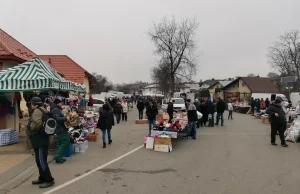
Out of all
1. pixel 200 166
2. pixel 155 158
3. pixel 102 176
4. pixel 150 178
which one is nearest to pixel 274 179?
pixel 200 166

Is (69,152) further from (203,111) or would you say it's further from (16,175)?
(203,111)

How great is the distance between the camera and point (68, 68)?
27750 mm

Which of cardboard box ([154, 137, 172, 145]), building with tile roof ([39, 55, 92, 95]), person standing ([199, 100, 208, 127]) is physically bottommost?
cardboard box ([154, 137, 172, 145])

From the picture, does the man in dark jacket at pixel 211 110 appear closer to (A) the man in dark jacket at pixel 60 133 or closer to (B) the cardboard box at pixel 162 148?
(B) the cardboard box at pixel 162 148

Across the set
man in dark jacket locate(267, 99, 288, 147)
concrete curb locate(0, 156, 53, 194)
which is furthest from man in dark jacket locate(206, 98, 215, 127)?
concrete curb locate(0, 156, 53, 194)

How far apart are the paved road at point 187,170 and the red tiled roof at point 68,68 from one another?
54.7 ft

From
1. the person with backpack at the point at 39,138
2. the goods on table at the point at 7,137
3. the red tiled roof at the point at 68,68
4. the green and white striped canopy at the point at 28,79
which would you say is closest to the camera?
the person with backpack at the point at 39,138

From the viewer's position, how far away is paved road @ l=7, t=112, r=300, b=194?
587 centimetres

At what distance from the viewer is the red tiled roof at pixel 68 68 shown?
26.5 metres

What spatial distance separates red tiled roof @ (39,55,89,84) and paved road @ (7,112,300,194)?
1667cm

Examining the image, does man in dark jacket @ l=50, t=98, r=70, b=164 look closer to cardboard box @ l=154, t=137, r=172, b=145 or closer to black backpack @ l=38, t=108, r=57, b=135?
black backpack @ l=38, t=108, r=57, b=135

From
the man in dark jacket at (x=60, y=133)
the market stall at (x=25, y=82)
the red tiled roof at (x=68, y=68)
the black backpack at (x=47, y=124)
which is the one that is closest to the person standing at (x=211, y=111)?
the market stall at (x=25, y=82)

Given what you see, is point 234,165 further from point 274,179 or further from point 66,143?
point 66,143

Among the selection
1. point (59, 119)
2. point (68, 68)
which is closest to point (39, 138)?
point (59, 119)
